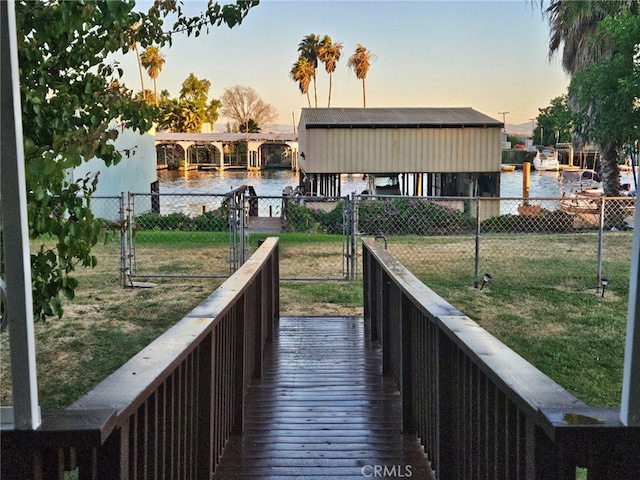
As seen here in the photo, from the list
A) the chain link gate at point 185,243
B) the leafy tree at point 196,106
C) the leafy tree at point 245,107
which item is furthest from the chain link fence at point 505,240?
the leafy tree at point 196,106

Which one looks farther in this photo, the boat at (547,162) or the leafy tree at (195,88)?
the boat at (547,162)

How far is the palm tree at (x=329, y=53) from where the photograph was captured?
58.1m

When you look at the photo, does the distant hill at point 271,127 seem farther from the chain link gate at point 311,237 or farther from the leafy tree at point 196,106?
the chain link gate at point 311,237

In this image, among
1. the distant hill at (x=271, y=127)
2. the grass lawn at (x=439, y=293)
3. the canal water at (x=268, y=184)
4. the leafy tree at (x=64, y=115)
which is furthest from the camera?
the distant hill at (x=271, y=127)

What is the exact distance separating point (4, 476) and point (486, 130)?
2408 centimetres

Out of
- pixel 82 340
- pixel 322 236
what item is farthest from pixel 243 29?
pixel 322 236

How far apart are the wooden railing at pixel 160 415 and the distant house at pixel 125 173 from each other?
531 inches

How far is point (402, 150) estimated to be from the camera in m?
24.1

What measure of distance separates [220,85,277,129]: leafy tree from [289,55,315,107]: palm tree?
3.62 metres

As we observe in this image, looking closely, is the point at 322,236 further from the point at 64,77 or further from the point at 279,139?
the point at 279,139

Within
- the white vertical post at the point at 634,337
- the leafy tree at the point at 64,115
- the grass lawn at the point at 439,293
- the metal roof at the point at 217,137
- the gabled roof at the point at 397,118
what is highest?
the metal roof at the point at 217,137

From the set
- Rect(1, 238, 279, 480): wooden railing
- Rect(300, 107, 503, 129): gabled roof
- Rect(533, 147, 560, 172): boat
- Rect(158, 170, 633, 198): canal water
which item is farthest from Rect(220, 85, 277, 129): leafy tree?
Rect(1, 238, 279, 480): wooden railing

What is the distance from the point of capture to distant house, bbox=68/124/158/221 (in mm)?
18281

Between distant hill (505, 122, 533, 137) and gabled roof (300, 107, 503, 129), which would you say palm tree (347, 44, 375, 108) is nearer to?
distant hill (505, 122, 533, 137)
